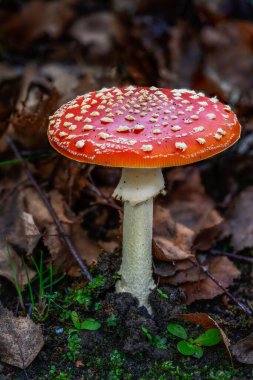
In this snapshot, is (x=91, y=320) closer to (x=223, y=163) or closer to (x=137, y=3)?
(x=223, y=163)

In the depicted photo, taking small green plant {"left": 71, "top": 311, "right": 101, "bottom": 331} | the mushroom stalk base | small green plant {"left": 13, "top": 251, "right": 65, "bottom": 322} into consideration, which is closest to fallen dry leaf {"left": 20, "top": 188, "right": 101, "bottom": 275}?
small green plant {"left": 13, "top": 251, "right": 65, "bottom": 322}

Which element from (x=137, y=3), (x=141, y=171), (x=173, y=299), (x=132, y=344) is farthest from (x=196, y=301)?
(x=137, y=3)

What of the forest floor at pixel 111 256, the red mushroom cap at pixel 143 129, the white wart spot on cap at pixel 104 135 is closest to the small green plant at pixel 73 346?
the forest floor at pixel 111 256

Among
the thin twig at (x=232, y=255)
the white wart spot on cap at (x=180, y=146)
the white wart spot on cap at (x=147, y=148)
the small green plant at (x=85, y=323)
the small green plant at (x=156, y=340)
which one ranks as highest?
the white wart spot on cap at (x=180, y=146)

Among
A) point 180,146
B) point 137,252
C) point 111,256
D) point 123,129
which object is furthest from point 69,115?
point 111,256

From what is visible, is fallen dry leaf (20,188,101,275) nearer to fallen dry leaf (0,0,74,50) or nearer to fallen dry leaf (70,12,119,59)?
fallen dry leaf (70,12,119,59)

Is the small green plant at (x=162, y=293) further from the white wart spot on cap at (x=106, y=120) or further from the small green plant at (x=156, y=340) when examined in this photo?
the white wart spot on cap at (x=106, y=120)
